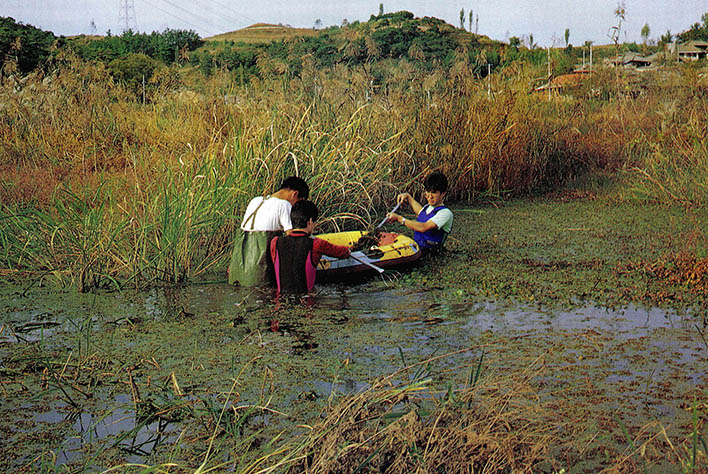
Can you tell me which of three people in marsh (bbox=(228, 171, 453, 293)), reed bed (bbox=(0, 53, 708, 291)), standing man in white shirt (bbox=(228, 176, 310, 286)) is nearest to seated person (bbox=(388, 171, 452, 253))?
reed bed (bbox=(0, 53, 708, 291))

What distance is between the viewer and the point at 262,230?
20.4ft

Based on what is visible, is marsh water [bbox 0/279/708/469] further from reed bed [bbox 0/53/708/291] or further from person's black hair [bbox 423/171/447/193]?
person's black hair [bbox 423/171/447/193]

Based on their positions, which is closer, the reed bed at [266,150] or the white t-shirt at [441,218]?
the reed bed at [266,150]

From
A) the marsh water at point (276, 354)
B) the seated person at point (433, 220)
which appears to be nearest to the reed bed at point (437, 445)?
the marsh water at point (276, 354)

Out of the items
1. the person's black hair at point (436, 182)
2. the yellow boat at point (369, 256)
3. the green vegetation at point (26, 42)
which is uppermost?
the green vegetation at point (26, 42)

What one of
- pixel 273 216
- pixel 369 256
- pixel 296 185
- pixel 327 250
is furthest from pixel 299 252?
pixel 369 256

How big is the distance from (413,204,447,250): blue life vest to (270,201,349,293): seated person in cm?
142

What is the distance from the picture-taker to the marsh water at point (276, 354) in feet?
11.2

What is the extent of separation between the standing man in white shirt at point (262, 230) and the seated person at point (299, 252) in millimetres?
126

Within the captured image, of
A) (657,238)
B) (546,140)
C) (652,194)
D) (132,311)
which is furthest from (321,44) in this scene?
(132,311)

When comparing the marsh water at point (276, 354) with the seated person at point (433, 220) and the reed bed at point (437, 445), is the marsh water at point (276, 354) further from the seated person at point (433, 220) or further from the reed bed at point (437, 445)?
the seated person at point (433, 220)

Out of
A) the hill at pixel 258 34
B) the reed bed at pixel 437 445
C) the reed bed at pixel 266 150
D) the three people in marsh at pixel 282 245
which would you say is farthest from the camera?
the hill at pixel 258 34

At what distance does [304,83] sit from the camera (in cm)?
948

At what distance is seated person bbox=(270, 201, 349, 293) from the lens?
586cm
